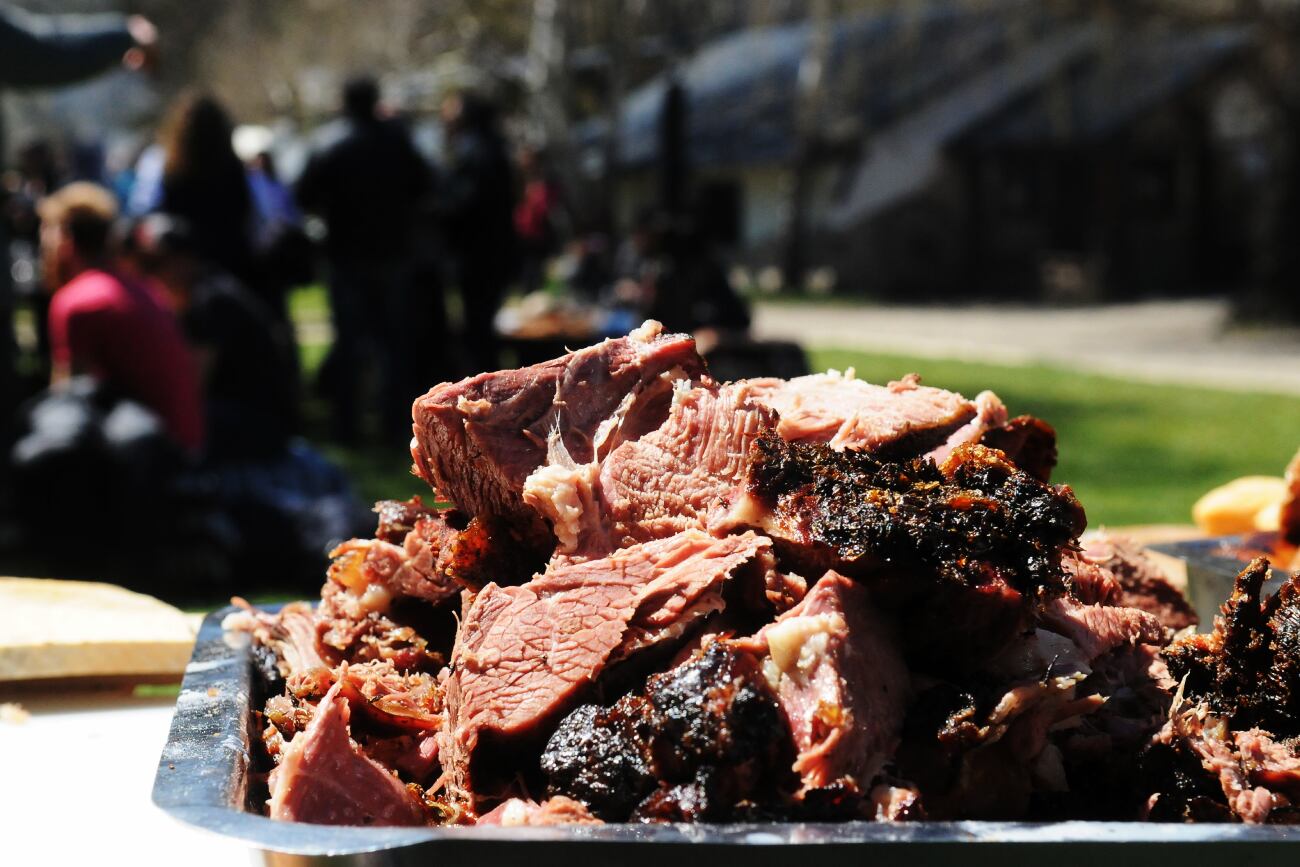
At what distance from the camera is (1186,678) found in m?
2.00

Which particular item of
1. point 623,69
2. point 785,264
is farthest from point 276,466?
point 785,264

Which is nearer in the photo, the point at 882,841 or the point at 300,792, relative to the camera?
the point at 882,841

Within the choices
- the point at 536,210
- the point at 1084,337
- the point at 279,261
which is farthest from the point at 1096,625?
the point at 536,210

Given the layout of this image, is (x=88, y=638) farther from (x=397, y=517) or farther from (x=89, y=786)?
(x=397, y=517)

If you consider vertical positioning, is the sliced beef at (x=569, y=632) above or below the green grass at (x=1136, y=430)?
below

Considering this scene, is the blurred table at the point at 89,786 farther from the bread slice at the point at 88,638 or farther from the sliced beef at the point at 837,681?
the sliced beef at the point at 837,681

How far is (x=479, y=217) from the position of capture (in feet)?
38.8

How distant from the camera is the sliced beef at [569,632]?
1.83 metres

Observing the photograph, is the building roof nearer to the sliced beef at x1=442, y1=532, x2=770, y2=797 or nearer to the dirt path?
the dirt path

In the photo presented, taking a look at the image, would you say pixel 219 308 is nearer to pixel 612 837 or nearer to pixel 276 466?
pixel 276 466

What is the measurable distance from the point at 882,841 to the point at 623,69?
24047 millimetres

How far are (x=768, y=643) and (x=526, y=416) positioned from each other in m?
0.54

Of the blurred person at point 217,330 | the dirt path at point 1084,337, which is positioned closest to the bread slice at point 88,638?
the blurred person at point 217,330

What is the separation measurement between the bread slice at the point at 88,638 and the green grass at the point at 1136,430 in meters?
4.54
